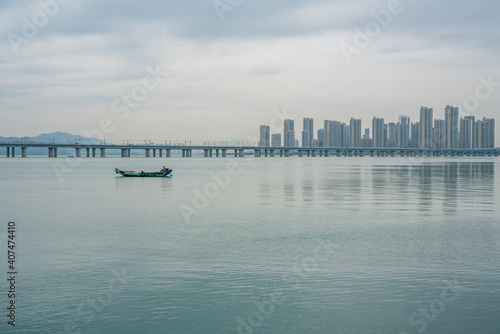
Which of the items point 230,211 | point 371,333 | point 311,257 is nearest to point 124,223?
point 230,211

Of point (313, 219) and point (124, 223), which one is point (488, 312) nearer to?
point (313, 219)

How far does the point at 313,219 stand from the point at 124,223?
12.7 meters

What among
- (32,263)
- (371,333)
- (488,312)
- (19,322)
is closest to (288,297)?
(371,333)

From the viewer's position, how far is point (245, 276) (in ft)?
65.6

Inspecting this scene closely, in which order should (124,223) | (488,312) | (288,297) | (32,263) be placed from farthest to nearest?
(124,223), (32,263), (288,297), (488,312)

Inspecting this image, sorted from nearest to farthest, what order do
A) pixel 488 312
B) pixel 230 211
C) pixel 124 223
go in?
1. pixel 488 312
2. pixel 124 223
3. pixel 230 211

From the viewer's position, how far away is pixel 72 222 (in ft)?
114

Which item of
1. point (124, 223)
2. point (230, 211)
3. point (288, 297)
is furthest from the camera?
point (230, 211)

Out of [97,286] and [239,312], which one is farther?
[97,286]

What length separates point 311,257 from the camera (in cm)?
2339

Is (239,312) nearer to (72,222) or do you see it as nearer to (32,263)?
(32,263)

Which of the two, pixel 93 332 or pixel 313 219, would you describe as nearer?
pixel 93 332

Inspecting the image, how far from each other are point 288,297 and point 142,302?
15.7ft

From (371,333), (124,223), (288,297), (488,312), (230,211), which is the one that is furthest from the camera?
(230,211)
